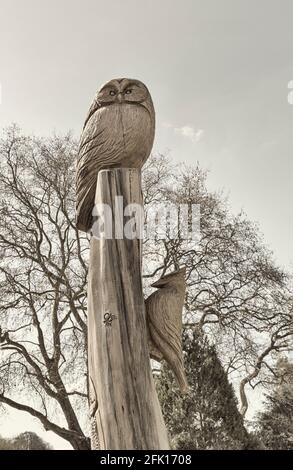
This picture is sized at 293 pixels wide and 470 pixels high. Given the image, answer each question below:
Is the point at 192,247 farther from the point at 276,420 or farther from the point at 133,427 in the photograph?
the point at 133,427

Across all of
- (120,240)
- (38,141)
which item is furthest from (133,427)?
(38,141)

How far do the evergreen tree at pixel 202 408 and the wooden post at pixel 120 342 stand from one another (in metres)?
8.41

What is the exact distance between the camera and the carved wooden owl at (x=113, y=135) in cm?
240

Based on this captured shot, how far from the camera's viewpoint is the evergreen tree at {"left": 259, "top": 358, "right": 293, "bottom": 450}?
1221 cm

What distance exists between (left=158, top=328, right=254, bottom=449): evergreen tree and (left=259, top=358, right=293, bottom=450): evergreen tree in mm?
2395

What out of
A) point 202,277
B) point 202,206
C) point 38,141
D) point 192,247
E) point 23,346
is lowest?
point 23,346

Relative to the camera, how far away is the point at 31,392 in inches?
436

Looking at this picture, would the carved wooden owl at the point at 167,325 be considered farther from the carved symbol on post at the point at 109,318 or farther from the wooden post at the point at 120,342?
the carved symbol on post at the point at 109,318

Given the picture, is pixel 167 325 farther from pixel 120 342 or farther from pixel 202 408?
pixel 202 408

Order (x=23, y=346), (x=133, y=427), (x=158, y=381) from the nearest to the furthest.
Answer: (x=133, y=427) → (x=158, y=381) → (x=23, y=346)

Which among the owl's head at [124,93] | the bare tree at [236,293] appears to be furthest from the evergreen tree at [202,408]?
the owl's head at [124,93]

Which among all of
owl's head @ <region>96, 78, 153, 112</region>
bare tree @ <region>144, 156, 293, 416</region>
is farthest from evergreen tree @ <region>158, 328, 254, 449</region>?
owl's head @ <region>96, 78, 153, 112</region>

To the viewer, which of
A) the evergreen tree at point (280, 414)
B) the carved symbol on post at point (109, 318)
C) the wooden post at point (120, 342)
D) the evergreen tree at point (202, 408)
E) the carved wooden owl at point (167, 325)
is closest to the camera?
the wooden post at point (120, 342)

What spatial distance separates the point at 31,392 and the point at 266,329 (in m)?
6.65
